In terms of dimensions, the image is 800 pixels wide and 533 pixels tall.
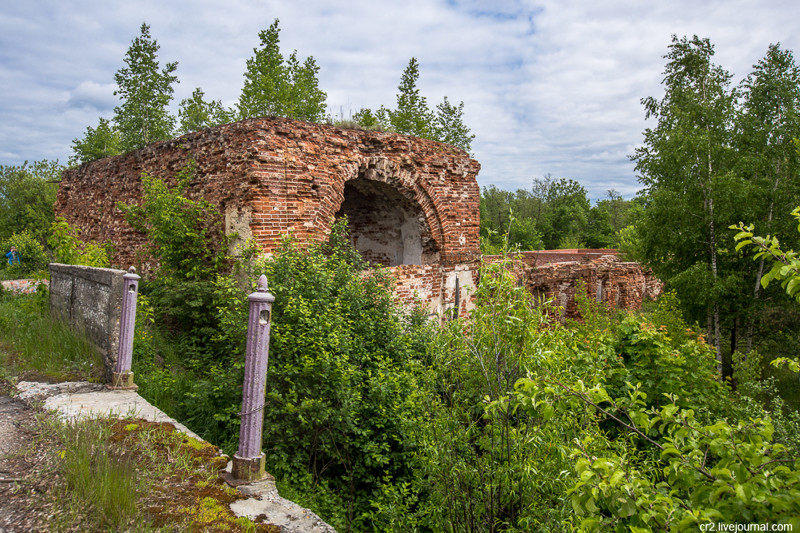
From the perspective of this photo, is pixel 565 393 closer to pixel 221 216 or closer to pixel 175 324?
pixel 221 216

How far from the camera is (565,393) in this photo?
2.33 m

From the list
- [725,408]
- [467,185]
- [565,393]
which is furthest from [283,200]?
[725,408]

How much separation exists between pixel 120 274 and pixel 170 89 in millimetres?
24934

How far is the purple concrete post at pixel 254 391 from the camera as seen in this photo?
3234 mm

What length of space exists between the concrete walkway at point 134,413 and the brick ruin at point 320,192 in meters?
2.98

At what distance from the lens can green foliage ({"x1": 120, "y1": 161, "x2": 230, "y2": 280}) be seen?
7453mm

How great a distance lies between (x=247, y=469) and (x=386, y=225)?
313 inches

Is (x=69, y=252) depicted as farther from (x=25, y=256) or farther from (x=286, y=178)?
(x=25, y=256)

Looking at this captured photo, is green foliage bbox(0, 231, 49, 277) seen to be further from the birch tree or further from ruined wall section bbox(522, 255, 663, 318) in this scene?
the birch tree

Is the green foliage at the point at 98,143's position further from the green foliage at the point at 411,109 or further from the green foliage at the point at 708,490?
the green foliage at the point at 708,490

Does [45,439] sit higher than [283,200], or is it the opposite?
[283,200]

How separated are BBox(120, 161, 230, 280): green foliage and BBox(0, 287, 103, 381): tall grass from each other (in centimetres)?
180

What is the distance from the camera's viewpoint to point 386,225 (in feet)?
35.4

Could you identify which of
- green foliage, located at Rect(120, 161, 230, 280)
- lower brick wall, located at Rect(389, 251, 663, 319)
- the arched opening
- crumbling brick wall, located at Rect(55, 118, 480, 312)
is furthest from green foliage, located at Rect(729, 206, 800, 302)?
the arched opening
